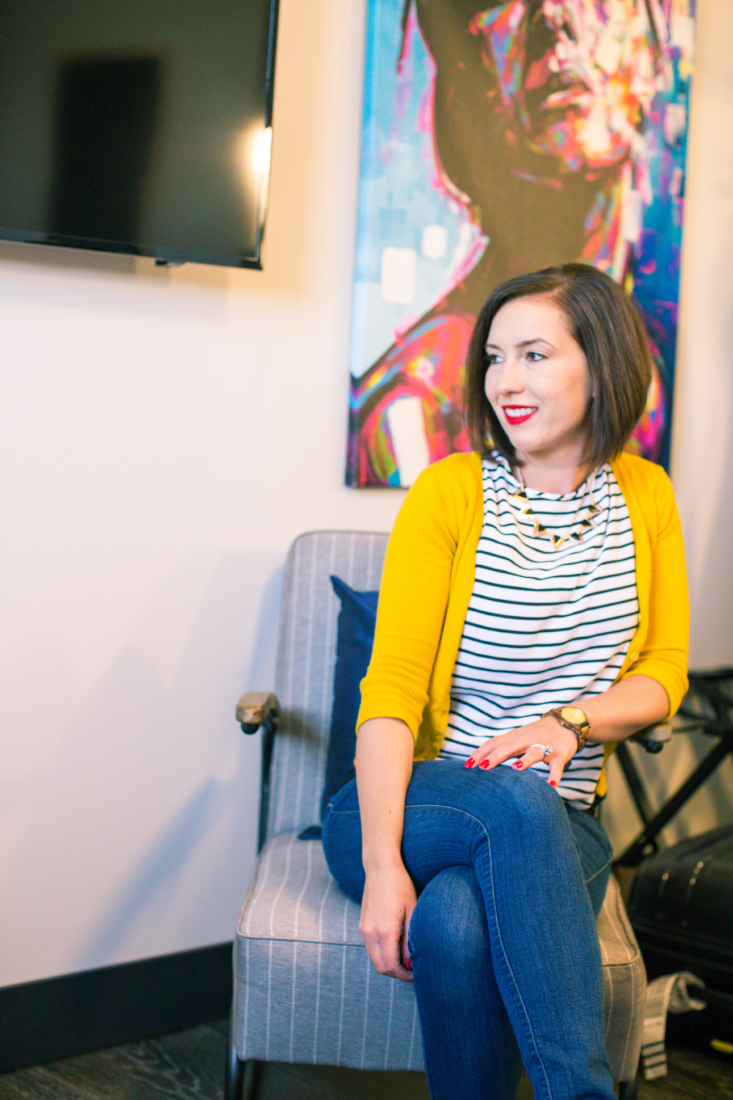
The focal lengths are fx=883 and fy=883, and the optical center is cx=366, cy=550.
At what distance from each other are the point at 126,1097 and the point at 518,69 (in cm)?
215

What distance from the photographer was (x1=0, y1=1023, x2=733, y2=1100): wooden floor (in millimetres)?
1528

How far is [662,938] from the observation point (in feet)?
5.77

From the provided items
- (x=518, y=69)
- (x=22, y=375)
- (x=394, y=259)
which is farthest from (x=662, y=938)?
(x=518, y=69)

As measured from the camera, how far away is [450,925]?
984mm

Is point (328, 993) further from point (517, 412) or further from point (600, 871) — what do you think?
point (517, 412)

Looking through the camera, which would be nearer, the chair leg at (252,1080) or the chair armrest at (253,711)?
the chair armrest at (253,711)

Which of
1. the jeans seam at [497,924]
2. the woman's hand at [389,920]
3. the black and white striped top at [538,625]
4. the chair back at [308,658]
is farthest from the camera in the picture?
the chair back at [308,658]

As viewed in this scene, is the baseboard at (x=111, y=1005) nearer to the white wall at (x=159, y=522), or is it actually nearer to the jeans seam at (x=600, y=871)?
the white wall at (x=159, y=522)

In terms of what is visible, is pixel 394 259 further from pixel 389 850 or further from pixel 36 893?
pixel 36 893

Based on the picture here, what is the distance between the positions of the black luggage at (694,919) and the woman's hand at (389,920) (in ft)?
2.90

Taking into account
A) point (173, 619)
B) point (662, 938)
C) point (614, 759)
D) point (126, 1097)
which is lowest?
point (126, 1097)

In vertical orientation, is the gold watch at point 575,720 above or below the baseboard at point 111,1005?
above

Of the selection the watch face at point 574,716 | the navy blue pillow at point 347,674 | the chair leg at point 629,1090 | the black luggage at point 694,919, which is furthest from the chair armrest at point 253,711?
the black luggage at point 694,919

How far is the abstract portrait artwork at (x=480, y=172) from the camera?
1.79 metres
